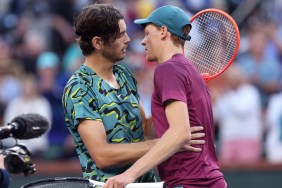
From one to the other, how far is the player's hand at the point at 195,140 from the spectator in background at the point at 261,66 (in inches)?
228

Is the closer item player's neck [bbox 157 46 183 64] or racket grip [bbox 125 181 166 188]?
racket grip [bbox 125 181 166 188]

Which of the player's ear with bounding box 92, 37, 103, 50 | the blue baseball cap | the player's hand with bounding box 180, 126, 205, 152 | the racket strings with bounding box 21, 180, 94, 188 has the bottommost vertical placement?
the racket strings with bounding box 21, 180, 94, 188

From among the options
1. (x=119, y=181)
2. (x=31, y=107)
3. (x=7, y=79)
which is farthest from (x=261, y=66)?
(x=119, y=181)

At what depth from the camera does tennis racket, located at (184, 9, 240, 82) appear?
6.14m

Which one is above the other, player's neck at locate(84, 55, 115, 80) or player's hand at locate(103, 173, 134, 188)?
player's neck at locate(84, 55, 115, 80)

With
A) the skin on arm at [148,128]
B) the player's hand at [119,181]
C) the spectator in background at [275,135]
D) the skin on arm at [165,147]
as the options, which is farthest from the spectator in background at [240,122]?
the player's hand at [119,181]

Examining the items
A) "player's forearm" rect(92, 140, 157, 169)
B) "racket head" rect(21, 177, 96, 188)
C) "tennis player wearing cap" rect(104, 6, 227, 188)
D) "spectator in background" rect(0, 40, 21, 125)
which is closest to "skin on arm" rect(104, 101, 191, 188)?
"tennis player wearing cap" rect(104, 6, 227, 188)

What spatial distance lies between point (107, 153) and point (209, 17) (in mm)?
1378

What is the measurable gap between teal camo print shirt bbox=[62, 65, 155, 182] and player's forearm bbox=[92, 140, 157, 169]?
0.45 ft

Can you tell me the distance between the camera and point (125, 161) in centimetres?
557

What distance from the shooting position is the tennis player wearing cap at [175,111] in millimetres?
5203

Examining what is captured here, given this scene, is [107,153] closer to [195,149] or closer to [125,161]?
[125,161]

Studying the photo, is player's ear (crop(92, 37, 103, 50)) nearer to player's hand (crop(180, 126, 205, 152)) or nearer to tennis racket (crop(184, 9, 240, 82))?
tennis racket (crop(184, 9, 240, 82))

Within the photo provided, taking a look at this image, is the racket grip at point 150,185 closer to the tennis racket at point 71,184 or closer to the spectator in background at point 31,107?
the tennis racket at point 71,184
